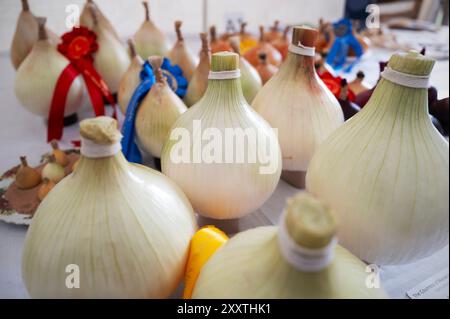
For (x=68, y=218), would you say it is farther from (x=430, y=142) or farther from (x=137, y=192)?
(x=430, y=142)

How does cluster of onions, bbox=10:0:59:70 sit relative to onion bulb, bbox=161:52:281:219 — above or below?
above

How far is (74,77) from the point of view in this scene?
0.77m

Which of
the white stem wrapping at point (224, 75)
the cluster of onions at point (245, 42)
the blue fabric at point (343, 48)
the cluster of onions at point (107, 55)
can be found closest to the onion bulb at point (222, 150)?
the white stem wrapping at point (224, 75)

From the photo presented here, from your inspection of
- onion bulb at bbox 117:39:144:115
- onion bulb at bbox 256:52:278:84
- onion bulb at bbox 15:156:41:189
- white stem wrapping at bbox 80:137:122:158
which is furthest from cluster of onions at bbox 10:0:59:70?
white stem wrapping at bbox 80:137:122:158

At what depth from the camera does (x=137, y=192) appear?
0.35 m

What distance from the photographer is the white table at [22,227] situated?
0.46 m

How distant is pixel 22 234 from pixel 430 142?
56 cm

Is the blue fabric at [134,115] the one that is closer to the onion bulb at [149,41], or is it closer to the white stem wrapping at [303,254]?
the onion bulb at [149,41]

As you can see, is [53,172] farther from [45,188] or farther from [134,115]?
[134,115]

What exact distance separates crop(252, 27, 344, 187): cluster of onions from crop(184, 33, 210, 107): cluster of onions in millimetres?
187

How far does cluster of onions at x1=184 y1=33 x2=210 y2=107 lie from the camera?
68 centimetres

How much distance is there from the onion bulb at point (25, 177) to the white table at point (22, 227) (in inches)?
3.0

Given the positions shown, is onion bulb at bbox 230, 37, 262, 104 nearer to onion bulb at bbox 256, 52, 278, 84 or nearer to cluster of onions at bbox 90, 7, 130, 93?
onion bulb at bbox 256, 52, 278, 84
